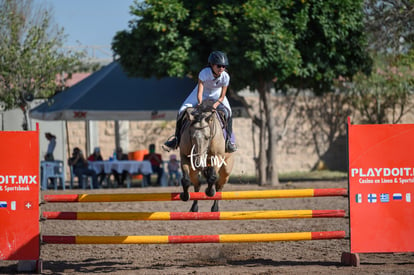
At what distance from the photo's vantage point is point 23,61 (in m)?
24.8

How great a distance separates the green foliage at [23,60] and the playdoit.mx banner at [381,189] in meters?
17.5

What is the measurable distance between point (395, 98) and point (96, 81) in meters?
12.2

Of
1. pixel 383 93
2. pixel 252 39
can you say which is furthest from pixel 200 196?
pixel 383 93

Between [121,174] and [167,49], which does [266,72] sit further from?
[121,174]

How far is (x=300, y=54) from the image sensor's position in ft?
70.1

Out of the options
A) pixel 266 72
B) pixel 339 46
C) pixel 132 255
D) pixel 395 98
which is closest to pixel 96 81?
pixel 266 72

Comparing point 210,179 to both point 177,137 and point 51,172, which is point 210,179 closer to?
point 177,137

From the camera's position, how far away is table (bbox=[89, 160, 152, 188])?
22.3m

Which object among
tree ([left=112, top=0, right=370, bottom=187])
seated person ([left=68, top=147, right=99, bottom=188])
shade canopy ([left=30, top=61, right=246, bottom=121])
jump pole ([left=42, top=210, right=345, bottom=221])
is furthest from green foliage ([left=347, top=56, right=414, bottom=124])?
jump pole ([left=42, top=210, right=345, bottom=221])

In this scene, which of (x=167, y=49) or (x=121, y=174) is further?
(x=121, y=174)

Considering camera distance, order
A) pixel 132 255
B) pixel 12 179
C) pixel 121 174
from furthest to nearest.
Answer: pixel 121 174
pixel 132 255
pixel 12 179

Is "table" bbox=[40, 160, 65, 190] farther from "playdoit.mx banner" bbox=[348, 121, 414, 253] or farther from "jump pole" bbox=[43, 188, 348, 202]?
"playdoit.mx banner" bbox=[348, 121, 414, 253]

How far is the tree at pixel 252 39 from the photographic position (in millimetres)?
20266

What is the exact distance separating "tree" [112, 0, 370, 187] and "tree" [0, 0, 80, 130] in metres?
4.20
